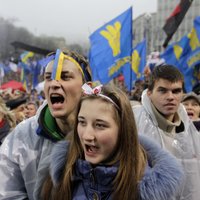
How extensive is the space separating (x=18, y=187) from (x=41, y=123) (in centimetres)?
35

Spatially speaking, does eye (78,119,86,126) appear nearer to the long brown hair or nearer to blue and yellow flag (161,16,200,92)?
the long brown hair

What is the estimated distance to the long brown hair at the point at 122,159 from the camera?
1801mm

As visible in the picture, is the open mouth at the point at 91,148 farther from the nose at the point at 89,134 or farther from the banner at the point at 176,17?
the banner at the point at 176,17

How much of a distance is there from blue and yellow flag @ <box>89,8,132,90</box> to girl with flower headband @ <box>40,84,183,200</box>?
5636 mm

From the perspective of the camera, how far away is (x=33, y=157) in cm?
204

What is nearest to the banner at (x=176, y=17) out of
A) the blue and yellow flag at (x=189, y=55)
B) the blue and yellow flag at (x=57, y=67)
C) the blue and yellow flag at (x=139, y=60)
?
the blue and yellow flag at (x=189, y=55)

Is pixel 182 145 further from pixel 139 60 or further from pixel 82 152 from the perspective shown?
pixel 139 60

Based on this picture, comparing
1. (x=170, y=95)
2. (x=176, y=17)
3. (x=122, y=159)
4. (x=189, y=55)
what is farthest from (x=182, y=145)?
(x=176, y=17)

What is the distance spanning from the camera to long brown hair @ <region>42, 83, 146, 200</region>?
1.80m

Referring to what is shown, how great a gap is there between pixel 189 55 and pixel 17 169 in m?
6.90

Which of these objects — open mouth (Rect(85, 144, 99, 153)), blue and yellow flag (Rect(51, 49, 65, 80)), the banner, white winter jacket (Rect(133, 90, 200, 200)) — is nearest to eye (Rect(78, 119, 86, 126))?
open mouth (Rect(85, 144, 99, 153))

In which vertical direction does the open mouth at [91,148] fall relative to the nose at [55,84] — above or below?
below

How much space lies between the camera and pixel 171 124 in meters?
2.99

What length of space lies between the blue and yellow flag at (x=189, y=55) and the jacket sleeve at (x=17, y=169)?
632cm
